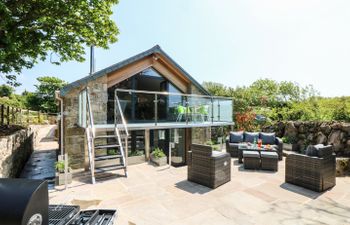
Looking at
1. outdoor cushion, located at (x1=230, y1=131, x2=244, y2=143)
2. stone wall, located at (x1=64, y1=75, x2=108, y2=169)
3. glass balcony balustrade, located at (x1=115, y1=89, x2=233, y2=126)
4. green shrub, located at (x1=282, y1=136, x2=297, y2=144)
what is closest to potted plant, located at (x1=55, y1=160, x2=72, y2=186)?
stone wall, located at (x1=64, y1=75, x2=108, y2=169)

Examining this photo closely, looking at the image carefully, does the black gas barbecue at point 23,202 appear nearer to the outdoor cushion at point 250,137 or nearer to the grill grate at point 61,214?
the grill grate at point 61,214

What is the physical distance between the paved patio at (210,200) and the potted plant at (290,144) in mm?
4049

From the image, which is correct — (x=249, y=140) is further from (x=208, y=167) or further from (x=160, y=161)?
(x=208, y=167)

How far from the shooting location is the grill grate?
217 cm

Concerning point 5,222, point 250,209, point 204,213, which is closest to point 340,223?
point 250,209

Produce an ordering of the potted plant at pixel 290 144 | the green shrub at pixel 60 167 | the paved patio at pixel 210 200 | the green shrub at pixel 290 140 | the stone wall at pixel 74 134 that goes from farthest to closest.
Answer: the green shrub at pixel 290 140
the potted plant at pixel 290 144
the stone wall at pixel 74 134
the green shrub at pixel 60 167
the paved patio at pixel 210 200

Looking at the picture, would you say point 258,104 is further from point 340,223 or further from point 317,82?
point 340,223

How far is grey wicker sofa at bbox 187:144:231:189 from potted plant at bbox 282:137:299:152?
624 cm

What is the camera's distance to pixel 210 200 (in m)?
→ 4.61

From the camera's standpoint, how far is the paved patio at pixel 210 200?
3.85 metres

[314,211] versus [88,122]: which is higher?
[88,122]

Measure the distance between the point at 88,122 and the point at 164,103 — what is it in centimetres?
446

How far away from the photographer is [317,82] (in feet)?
63.0

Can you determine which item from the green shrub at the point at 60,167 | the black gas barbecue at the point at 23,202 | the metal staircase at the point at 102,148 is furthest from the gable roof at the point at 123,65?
the black gas barbecue at the point at 23,202
